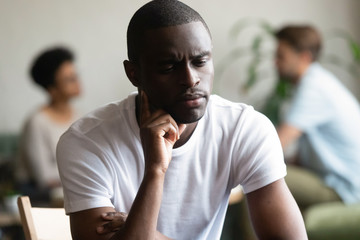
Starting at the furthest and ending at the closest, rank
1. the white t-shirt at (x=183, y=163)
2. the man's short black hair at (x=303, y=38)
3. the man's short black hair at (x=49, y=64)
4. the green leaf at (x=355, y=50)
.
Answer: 1. the green leaf at (x=355, y=50)
2. the man's short black hair at (x=49, y=64)
3. the man's short black hair at (x=303, y=38)
4. the white t-shirt at (x=183, y=163)

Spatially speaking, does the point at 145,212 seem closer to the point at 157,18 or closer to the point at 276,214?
the point at 276,214

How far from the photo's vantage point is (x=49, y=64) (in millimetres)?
4430

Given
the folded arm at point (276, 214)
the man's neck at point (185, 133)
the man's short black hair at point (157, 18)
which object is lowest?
the folded arm at point (276, 214)

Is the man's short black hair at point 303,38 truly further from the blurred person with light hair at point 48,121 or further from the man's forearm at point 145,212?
the man's forearm at point 145,212

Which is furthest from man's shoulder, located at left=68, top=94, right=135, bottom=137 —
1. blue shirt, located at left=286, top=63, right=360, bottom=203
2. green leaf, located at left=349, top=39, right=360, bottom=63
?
green leaf, located at left=349, top=39, right=360, bottom=63

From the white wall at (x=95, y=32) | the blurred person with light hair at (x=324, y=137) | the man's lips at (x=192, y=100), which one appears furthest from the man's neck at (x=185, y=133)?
the white wall at (x=95, y=32)

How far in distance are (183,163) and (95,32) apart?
3.46 m

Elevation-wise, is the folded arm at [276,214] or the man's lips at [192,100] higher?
the man's lips at [192,100]

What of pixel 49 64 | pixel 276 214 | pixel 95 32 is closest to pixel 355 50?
pixel 95 32

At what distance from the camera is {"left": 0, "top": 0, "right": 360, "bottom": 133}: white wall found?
196 inches

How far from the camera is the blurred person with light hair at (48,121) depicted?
424 cm

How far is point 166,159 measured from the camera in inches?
63.8

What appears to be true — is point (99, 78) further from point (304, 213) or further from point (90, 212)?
point (90, 212)

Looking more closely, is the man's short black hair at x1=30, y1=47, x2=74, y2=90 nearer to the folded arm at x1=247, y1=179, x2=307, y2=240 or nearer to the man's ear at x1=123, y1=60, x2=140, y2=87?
the man's ear at x1=123, y1=60, x2=140, y2=87
